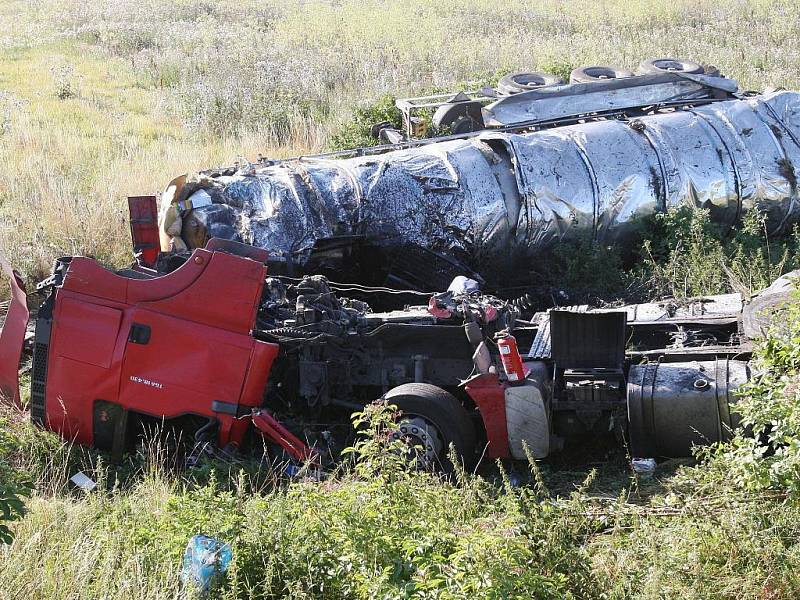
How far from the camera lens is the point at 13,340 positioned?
6723 millimetres

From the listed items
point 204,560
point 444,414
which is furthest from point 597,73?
point 204,560

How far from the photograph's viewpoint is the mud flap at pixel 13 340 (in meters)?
6.70

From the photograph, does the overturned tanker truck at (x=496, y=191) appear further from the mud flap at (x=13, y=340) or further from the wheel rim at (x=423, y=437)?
the wheel rim at (x=423, y=437)

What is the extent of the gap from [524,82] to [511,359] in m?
7.15

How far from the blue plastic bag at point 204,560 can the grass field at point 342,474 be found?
0.09 meters

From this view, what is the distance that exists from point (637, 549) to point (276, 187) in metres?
4.97

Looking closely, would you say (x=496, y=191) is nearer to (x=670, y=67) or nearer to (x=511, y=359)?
(x=511, y=359)

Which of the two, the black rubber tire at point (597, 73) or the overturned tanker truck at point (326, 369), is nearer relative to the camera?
the overturned tanker truck at point (326, 369)

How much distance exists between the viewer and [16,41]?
26.1 metres

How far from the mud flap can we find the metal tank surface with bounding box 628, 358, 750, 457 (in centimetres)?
411

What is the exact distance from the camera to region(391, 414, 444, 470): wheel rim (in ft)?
20.9

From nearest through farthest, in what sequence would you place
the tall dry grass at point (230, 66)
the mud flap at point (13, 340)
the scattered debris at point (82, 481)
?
the scattered debris at point (82, 481) → the mud flap at point (13, 340) → the tall dry grass at point (230, 66)

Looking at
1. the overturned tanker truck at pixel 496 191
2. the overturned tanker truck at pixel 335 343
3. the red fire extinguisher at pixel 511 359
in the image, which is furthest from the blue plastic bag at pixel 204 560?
the overturned tanker truck at pixel 496 191

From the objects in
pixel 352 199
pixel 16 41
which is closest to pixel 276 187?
pixel 352 199
